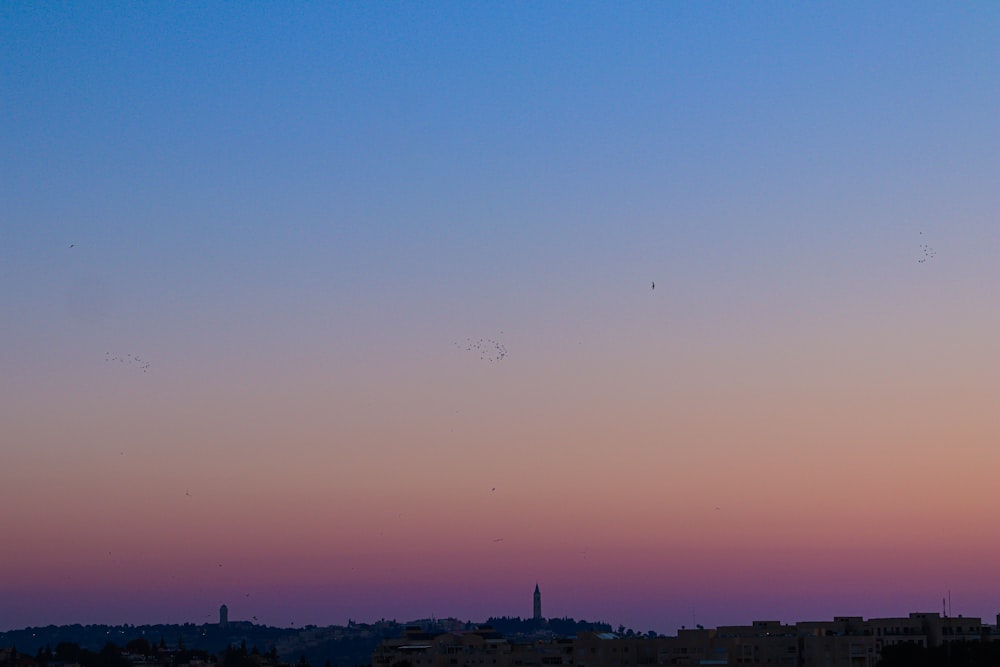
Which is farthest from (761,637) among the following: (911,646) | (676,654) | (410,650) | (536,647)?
(410,650)

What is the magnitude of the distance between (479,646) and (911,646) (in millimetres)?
60809

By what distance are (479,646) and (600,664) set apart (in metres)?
24.2

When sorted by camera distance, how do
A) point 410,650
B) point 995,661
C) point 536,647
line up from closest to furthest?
point 995,661
point 536,647
point 410,650

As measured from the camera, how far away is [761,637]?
146625 mm

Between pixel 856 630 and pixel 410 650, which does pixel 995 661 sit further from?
pixel 410 650

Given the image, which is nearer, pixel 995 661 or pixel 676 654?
pixel 995 661

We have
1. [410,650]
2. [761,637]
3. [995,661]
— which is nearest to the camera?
[995,661]

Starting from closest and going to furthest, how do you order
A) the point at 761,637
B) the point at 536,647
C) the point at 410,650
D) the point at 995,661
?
the point at 995,661
the point at 761,637
the point at 536,647
the point at 410,650

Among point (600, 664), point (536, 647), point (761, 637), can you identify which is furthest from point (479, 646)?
point (761, 637)

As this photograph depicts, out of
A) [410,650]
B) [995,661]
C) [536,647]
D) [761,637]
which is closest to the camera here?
[995,661]

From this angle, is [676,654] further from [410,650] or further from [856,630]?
[410,650]

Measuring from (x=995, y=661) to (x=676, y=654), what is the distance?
114ft

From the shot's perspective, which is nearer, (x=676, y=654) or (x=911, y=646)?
(x=911, y=646)

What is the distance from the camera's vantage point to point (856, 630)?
147000 mm
